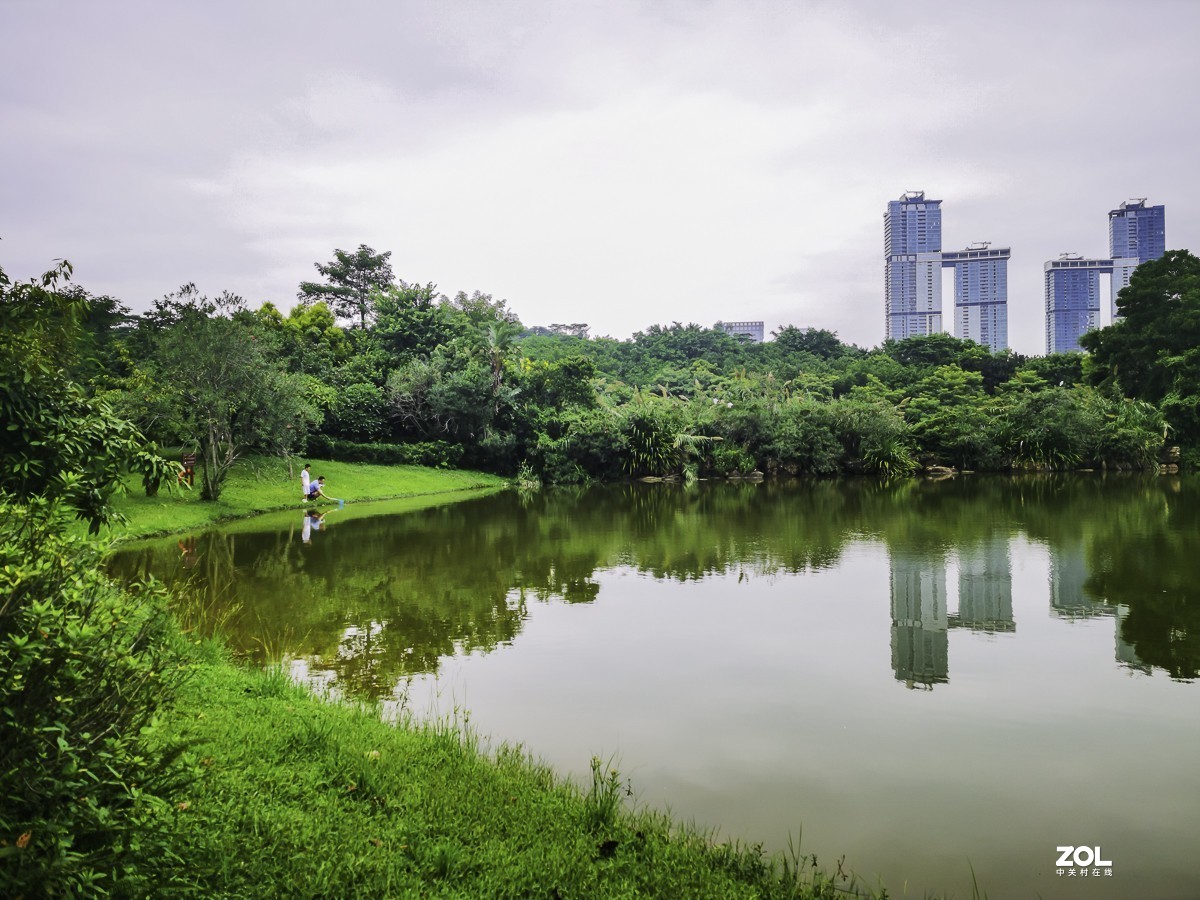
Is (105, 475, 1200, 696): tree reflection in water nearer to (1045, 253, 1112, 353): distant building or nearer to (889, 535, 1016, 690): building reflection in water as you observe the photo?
(889, 535, 1016, 690): building reflection in water

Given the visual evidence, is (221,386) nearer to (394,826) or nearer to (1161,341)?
(394,826)

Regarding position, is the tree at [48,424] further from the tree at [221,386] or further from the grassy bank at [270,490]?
the tree at [221,386]

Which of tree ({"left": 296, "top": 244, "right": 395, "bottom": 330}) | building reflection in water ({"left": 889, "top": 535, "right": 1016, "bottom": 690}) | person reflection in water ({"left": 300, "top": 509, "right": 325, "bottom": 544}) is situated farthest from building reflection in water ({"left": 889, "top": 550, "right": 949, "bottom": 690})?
tree ({"left": 296, "top": 244, "right": 395, "bottom": 330})

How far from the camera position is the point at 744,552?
1429cm

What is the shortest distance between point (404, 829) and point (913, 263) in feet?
387

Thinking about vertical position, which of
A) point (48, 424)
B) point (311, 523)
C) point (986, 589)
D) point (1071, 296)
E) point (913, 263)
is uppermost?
point (913, 263)

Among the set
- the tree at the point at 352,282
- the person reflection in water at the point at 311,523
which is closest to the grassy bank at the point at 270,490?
the person reflection in water at the point at 311,523

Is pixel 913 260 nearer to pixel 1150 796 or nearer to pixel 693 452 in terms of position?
pixel 693 452

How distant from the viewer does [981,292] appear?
107625 millimetres

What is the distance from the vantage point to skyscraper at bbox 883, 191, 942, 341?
10894cm

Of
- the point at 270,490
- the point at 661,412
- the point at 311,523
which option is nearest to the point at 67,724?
the point at 311,523

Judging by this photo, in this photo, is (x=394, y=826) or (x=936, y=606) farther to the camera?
(x=936, y=606)

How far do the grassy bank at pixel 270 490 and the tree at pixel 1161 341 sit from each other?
29.0 m

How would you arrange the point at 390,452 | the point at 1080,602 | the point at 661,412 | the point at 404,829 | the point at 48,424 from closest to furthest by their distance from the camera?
the point at 404,829, the point at 48,424, the point at 1080,602, the point at 390,452, the point at 661,412
